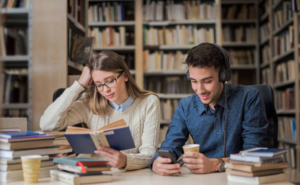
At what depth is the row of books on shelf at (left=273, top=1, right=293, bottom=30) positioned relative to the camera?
3.92 metres

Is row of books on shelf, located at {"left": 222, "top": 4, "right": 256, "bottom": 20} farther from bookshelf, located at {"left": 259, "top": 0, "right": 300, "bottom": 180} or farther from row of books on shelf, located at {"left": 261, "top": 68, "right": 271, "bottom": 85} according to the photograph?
row of books on shelf, located at {"left": 261, "top": 68, "right": 271, "bottom": 85}

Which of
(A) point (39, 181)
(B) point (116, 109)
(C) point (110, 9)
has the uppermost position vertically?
(C) point (110, 9)

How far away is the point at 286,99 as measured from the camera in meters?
4.14

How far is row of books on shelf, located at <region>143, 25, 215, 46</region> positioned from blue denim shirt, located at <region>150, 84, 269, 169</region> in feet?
8.95

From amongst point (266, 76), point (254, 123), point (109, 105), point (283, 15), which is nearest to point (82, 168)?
point (109, 105)

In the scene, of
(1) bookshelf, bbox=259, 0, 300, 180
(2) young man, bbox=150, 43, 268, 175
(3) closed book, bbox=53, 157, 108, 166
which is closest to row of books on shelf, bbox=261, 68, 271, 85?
(1) bookshelf, bbox=259, 0, 300, 180

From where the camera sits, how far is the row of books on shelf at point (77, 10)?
8.33 feet

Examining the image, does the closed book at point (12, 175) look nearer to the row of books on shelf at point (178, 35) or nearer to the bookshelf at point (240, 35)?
the row of books on shelf at point (178, 35)

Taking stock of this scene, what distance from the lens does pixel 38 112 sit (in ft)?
7.85

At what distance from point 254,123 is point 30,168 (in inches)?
36.9

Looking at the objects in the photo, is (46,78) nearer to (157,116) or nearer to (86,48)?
(86,48)

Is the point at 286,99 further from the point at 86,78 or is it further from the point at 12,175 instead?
the point at 12,175

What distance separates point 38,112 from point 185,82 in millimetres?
2272

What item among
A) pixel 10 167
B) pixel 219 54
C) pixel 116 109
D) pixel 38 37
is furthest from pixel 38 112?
pixel 219 54
